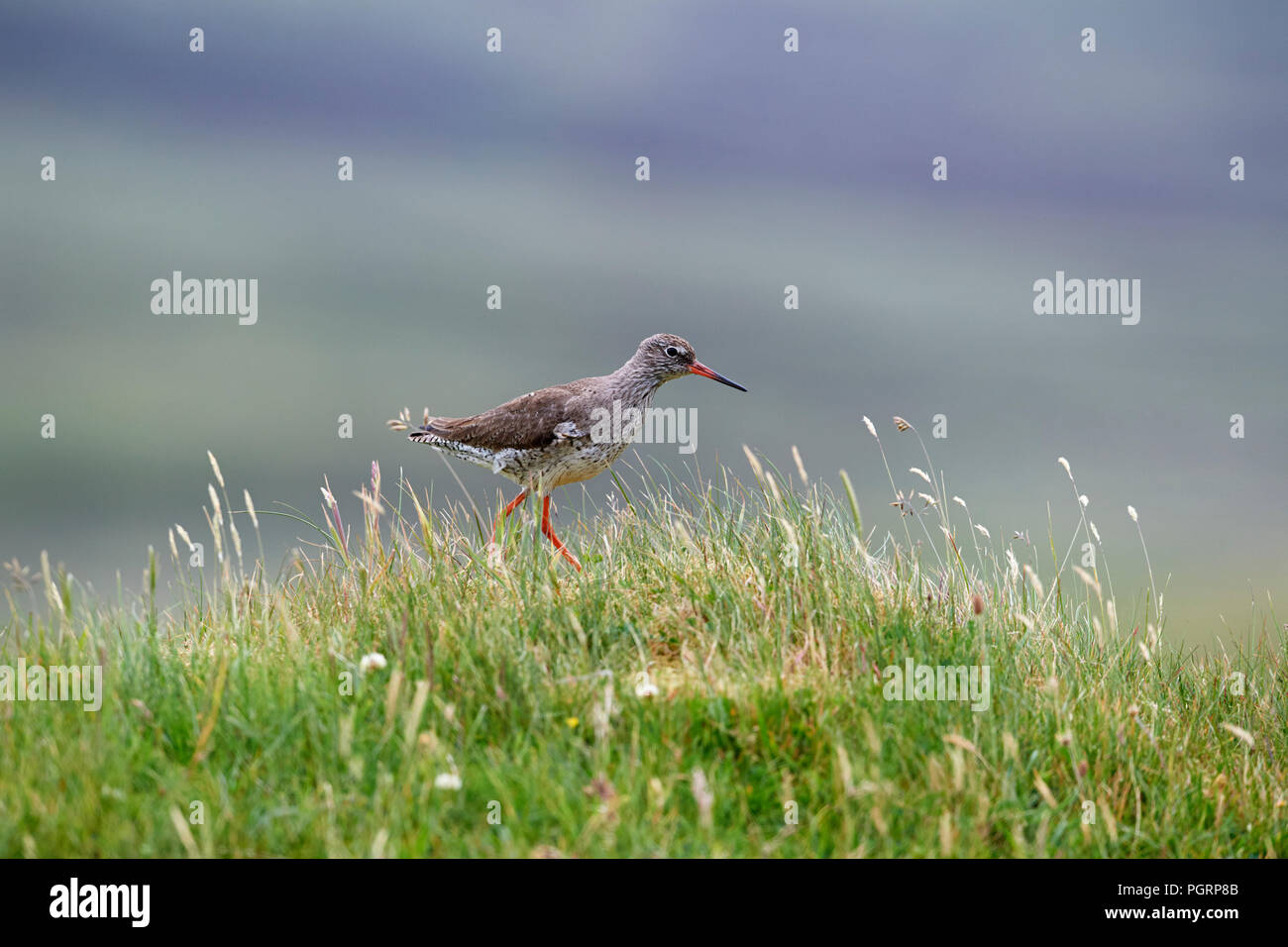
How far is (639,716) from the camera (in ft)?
15.0

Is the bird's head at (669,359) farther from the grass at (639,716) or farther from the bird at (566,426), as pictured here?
the grass at (639,716)

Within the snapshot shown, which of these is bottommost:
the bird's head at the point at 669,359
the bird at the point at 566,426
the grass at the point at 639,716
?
the grass at the point at 639,716

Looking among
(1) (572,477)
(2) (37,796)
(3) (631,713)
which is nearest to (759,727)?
(3) (631,713)

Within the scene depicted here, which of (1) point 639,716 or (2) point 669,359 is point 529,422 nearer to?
(2) point 669,359

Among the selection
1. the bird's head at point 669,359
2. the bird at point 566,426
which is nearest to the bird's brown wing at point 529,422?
the bird at point 566,426

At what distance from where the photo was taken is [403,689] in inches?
185

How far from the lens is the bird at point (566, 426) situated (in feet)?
28.0

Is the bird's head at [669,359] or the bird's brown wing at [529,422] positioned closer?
the bird's brown wing at [529,422]

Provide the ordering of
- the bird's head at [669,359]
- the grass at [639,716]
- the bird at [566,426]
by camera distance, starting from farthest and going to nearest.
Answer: the bird's head at [669,359] → the bird at [566,426] → the grass at [639,716]

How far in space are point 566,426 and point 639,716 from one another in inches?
164

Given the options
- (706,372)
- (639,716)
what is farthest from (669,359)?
(639,716)

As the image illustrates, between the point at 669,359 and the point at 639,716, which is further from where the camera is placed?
the point at 669,359

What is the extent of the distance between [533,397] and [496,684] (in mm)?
4732
